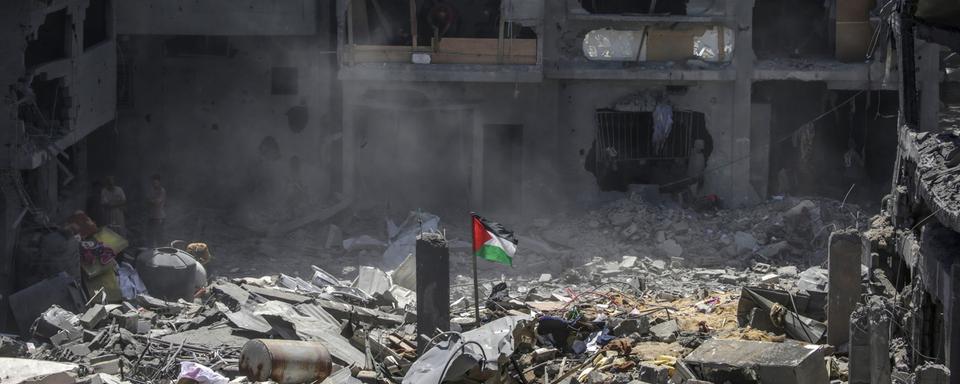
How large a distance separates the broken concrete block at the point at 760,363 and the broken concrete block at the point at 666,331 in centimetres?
211

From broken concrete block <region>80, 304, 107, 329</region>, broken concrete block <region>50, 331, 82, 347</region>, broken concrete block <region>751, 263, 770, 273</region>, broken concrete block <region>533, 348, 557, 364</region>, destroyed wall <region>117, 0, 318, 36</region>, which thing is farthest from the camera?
destroyed wall <region>117, 0, 318, 36</region>

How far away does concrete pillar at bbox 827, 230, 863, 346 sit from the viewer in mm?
16234

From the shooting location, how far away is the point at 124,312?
18453 mm

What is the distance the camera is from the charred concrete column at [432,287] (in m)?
16.3

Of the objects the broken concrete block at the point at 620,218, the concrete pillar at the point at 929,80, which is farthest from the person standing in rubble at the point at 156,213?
the concrete pillar at the point at 929,80

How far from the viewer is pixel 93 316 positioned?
17906 mm

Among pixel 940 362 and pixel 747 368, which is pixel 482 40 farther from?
pixel 940 362

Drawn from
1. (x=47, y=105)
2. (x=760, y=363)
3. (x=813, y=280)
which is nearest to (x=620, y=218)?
(x=813, y=280)

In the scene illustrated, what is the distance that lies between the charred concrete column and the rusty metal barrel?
1.24 meters

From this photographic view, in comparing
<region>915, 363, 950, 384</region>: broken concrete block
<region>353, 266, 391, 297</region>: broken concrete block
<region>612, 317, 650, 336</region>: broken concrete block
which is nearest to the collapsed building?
<region>353, 266, 391, 297</region>: broken concrete block

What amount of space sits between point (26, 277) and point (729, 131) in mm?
14754

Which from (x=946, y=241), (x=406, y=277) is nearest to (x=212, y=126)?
(x=406, y=277)

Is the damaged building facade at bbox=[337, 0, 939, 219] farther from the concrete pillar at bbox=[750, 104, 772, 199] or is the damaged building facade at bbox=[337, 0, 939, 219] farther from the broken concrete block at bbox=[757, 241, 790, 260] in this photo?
the broken concrete block at bbox=[757, 241, 790, 260]

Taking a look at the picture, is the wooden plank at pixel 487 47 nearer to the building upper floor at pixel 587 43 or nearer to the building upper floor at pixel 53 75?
the building upper floor at pixel 587 43
